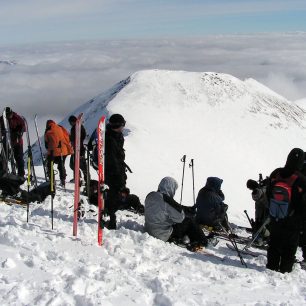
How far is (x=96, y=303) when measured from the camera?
→ 5.16 m

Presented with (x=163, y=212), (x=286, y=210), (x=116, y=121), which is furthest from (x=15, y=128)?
(x=286, y=210)

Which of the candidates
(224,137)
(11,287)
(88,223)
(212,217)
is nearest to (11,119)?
(88,223)

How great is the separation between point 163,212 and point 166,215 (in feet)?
0.32

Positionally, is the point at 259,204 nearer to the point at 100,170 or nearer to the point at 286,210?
the point at 286,210

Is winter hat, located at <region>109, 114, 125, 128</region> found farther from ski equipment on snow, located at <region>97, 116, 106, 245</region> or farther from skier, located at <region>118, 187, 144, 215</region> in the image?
skier, located at <region>118, 187, 144, 215</region>

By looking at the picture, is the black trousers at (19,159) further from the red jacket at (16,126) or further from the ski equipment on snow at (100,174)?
the ski equipment on snow at (100,174)

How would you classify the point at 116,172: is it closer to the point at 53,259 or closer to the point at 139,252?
the point at 139,252

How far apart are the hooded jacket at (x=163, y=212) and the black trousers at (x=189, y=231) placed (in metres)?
0.22

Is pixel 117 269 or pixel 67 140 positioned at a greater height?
pixel 67 140

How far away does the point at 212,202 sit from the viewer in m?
10.1

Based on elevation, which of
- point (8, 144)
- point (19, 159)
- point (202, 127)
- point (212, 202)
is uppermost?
point (8, 144)

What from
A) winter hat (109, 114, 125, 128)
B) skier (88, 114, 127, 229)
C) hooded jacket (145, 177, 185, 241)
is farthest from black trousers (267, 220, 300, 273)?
winter hat (109, 114, 125, 128)

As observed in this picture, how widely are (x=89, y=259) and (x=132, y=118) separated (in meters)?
30.6

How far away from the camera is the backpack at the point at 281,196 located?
740 centimetres
